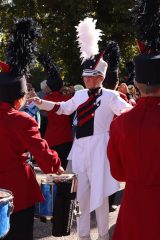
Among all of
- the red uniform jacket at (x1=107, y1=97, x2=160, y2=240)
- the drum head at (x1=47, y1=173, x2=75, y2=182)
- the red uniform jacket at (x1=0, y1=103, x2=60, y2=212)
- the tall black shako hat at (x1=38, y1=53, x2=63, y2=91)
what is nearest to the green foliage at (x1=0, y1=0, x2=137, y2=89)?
the tall black shako hat at (x1=38, y1=53, x2=63, y2=91)

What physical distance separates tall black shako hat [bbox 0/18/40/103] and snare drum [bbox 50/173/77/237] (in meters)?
0.81

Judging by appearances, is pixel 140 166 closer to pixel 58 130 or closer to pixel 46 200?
pixel 46 200

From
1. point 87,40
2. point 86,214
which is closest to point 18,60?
point 87,40

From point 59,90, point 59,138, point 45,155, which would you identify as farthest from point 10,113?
point 59,90

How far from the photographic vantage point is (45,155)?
386 centimetres

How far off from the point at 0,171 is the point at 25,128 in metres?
0.39

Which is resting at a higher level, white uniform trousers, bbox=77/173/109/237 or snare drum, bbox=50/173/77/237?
snare drum, bbox=50/173/77/237

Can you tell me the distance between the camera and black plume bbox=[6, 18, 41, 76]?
13.5 feet

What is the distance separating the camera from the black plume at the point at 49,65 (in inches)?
304

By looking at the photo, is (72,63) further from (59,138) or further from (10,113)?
(10,113)

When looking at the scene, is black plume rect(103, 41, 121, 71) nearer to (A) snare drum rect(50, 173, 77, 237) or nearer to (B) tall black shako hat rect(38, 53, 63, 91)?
(B) tall black shako hat rect(38, 53, 63, 91)

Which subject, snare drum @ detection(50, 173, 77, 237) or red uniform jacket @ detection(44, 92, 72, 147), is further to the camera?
red uniform jacket @ detection(44, 92, 72, 147)

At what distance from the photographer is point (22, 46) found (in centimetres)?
421

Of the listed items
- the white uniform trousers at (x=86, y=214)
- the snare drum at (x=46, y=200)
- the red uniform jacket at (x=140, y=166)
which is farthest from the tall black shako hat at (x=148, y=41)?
the white uniform trousers at (x=86, y=214)
